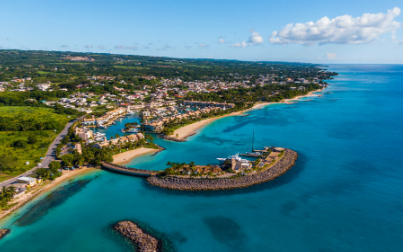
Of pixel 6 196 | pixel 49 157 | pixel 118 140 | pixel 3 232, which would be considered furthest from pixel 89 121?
pixel 3 232

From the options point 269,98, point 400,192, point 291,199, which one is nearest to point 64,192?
point 291,199

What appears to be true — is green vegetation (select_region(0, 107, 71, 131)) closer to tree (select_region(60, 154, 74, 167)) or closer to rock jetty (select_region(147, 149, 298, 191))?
tree (select_region(60, 154, 74, 167))

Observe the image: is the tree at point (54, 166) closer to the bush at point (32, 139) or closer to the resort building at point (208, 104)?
the bush at point (32, 139)

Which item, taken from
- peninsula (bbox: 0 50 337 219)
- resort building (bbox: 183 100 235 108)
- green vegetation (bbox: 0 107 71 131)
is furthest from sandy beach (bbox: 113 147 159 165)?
resort building (bbox: 183 100 235 108)

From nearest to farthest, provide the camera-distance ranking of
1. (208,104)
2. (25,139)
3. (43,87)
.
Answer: (25,139)
(208,104)
(43,87)

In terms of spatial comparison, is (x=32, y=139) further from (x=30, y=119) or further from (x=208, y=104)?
(x=208, y=104)

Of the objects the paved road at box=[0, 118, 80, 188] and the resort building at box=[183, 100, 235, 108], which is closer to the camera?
the paved road at box=[0, 118, 80, 188]
